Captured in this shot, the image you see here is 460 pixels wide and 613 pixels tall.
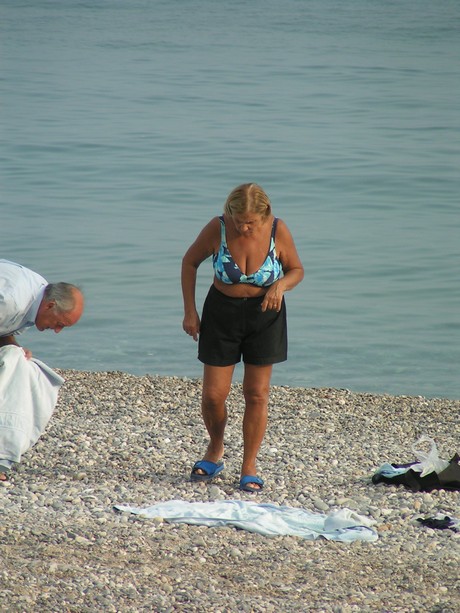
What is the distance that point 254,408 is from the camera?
6.15 m

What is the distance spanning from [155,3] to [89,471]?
69.8 meters

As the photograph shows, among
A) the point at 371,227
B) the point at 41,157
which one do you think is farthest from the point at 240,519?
the point at 41,157

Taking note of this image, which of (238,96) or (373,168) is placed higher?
(238,96)

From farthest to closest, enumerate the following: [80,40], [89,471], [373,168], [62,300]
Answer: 1. [80,40]
2. [373,168]
3. [89,471]
4. [62,300]

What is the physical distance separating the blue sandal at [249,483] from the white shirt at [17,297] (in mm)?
1516

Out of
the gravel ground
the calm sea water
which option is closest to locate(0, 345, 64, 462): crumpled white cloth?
the gravel ground

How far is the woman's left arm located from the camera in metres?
5.82

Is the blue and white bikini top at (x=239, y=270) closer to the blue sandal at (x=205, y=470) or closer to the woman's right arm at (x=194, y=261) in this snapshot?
the woman's right arm at (x=194, y=261)

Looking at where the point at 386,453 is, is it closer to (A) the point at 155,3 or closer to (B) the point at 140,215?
(B) the point at 140,215

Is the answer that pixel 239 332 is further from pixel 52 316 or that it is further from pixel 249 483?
pixel 52 316

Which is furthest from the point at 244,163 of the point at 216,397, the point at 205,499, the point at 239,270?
the point at 205,499

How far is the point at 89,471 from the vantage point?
648 cm

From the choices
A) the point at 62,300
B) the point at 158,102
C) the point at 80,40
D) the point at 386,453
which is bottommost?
the point at 386,453

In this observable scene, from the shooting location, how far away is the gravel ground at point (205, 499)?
4.48 m
